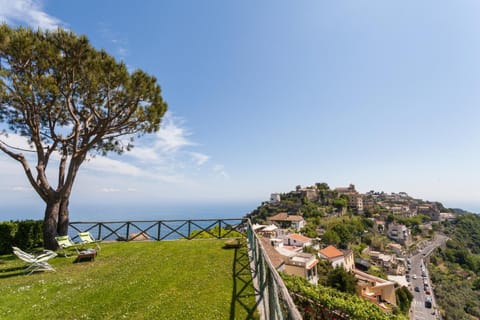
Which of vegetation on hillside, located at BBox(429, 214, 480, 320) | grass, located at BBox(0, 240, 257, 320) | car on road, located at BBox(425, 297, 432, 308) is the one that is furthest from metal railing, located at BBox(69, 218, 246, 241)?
vegetation on hillside, located at BBox(429, 214, 480, 320)

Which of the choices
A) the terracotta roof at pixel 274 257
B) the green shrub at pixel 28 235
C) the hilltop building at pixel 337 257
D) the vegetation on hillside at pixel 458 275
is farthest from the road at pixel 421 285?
the green shrub at pixel 28 235

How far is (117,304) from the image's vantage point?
4.90 metres

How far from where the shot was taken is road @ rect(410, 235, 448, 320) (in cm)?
4195

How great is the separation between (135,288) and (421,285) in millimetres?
75824

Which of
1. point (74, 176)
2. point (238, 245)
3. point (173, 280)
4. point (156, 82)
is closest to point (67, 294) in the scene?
point (173, 280)

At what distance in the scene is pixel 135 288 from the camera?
225 inches

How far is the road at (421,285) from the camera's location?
4195 centimetres

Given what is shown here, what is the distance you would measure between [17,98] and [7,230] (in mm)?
5980

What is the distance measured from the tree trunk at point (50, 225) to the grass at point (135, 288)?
1165mm

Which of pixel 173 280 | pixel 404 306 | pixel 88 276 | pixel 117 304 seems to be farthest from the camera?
pixel 404 306

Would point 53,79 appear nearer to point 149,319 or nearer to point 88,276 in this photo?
point 88,276

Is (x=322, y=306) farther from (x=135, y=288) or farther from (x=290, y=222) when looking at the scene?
(x=290, y=222)

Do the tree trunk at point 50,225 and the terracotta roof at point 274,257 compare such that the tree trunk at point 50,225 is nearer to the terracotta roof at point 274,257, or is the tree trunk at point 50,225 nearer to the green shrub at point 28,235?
the green shrub at point 28,235

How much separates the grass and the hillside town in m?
23.4
